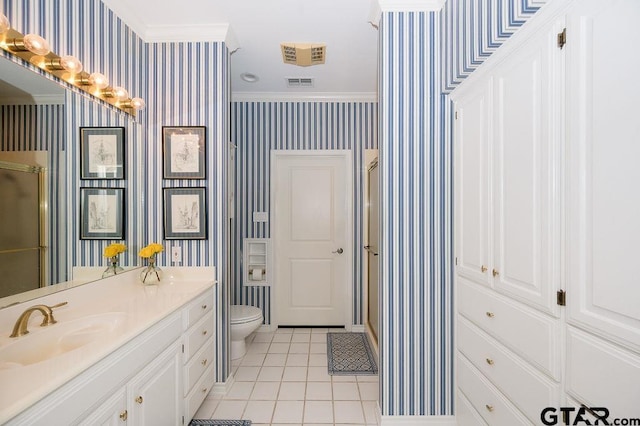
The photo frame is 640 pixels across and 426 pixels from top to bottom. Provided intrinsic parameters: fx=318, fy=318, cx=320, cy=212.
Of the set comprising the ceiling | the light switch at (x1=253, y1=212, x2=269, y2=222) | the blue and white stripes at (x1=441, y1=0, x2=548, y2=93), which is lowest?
the light switch at (x1=253, y1=212, x2=269, y2=222)

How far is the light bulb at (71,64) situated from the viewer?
1600mm

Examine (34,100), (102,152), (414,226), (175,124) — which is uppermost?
(175,124)

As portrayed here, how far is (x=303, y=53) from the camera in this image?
2.62 metres

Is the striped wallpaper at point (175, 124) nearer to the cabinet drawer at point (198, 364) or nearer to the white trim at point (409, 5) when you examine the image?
the cabinet drawer at point (198, 364)

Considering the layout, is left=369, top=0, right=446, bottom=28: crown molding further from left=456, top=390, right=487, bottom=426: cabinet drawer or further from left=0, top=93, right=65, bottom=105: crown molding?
left=456, top=390, right=487, bottom=426: cabinet drawer

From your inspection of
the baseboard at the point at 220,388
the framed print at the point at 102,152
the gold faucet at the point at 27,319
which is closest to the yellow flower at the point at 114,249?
the framed print at the point at 102,152

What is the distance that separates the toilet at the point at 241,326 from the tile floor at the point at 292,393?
0.32 ft

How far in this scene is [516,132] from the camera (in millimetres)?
1385

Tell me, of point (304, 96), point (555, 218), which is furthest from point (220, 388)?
point (304, 96)

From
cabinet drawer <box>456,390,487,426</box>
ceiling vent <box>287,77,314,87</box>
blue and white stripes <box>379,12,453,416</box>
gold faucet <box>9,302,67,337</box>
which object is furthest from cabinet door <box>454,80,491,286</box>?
gold faucet <box>9,302,67,337</box>

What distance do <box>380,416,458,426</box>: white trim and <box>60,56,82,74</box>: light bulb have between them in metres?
2.62

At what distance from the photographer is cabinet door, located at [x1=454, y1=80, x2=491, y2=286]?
5.33 feet

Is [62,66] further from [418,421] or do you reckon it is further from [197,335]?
[418,421]

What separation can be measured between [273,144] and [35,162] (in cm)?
238
